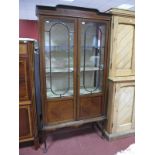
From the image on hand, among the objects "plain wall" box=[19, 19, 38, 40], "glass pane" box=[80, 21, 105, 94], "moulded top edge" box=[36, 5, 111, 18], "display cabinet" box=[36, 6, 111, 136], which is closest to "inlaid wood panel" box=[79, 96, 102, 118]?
"display cabinet" box=[36, 6, 111, 136]

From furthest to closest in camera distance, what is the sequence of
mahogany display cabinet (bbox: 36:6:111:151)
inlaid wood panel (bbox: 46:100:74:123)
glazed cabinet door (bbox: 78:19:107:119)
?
glazed cabinet door (bbox: 78:19:107:119), inlaid wood panel (bbox: 46:100:74:123), mahogany display cabinet (bbox: 36:6:111:151)

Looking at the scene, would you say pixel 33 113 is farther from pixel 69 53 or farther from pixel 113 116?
pixel 113 116

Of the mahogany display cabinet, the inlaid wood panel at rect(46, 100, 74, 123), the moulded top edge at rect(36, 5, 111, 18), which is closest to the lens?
the moulded top edge at rect(36, 5, 111, 18)

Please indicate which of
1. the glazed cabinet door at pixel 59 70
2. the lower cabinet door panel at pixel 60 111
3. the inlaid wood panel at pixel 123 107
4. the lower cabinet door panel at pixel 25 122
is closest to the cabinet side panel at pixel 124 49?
the inlaid wood panel at pixel 123 107

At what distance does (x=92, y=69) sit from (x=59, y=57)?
0.52 metres

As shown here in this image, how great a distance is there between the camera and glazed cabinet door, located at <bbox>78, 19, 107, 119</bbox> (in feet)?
7.40

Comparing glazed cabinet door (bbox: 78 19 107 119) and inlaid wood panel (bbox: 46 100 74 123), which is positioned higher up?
glazed cabinet door (bbox: 78 19 107 119)

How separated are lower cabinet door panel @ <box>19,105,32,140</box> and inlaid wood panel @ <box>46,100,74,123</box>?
25cm

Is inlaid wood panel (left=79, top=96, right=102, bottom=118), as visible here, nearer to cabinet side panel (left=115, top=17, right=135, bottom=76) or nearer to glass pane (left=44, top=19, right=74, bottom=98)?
glass pane (left=44, top=19, right=74, bottom=98)

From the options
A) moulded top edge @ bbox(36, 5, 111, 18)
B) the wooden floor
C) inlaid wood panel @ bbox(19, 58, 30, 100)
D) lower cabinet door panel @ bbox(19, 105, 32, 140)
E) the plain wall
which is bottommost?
the wooden floor

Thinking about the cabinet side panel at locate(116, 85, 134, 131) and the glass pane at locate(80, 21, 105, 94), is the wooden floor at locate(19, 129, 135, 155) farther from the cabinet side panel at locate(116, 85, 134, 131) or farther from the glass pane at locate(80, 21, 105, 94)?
the glass pane at locate(80, 21, 105, 94)

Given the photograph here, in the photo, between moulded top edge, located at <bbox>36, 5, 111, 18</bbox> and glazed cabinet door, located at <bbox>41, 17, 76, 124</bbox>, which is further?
glazed cabinet door, located at <bbox>41, 17, 76, 124</bbox>
